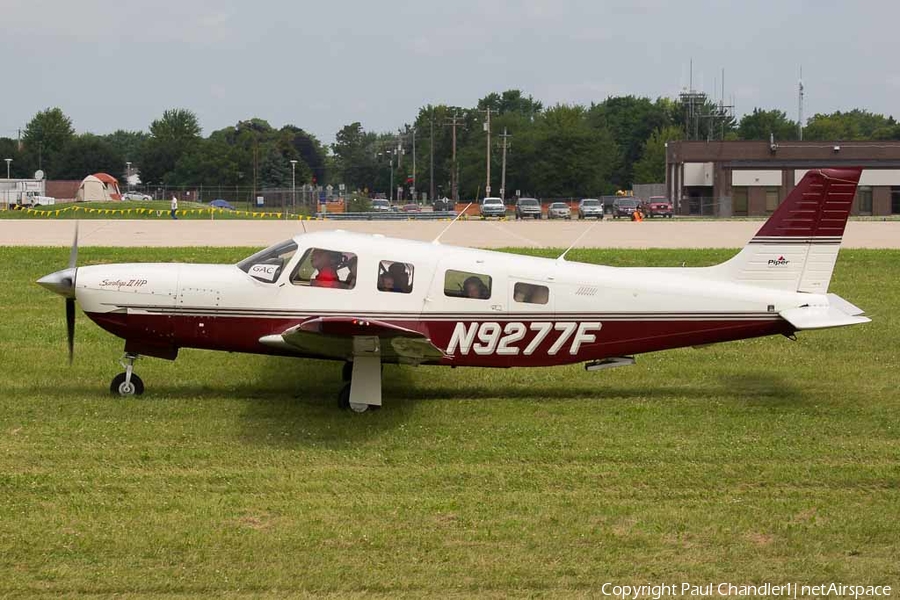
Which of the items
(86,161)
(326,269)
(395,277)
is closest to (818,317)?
(395,277)

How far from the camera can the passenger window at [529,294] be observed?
36.5 feet

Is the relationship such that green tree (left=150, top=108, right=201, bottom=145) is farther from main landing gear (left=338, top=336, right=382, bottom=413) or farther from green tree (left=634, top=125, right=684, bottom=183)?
main landing gear (left=338, top=336, right=382, bottom=413)

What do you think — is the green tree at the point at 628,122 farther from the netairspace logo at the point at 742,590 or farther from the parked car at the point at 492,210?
the netairspace logo at the point at 742,590

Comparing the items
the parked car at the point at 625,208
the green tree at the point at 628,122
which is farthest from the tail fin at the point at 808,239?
the green tree at the point at 628,122

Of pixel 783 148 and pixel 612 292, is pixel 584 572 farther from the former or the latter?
pixel 783 148

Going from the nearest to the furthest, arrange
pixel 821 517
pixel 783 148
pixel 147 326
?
pixel 821 517
pixel 147 326
pixel 783 148

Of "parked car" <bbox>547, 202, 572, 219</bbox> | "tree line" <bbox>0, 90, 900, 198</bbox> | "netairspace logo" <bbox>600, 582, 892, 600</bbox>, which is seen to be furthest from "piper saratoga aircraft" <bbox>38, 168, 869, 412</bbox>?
"tree line" <bbox>0, 90, 900, 198</bbox>

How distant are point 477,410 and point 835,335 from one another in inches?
278

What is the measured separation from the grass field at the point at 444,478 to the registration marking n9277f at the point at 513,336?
69 cm

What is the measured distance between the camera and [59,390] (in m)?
12.1

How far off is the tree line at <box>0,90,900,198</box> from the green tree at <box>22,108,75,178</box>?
0.45 feet

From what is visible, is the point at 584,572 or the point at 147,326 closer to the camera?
the point at 584,572

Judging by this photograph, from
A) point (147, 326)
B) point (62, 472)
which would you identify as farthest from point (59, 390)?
point (62, 472)

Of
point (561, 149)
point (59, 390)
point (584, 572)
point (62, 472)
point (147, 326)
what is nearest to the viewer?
point (584, 572)
